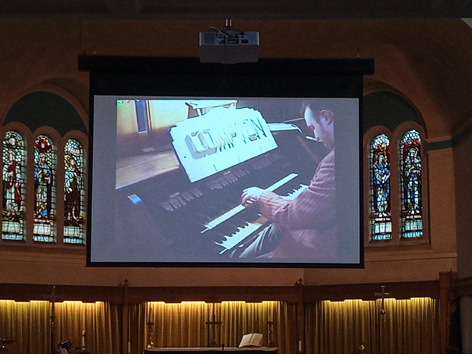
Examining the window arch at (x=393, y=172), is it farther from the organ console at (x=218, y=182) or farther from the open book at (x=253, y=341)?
the organ console at (x=218, y=182)

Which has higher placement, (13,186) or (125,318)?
(13,186)

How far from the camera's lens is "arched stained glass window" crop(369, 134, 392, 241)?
20766mm

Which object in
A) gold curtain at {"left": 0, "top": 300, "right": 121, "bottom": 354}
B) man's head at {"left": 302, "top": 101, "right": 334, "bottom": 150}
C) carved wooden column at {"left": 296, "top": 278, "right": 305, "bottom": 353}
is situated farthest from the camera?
carved wooden column at {"left": 296, "top": 278, "right": 305, "bottom": 353}

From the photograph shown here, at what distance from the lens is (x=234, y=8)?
29.8 ft

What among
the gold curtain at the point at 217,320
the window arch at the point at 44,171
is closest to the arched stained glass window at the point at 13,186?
the window arch at the point at 44,171

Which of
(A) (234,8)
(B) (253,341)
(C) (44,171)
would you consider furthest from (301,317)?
(A) (234,8)

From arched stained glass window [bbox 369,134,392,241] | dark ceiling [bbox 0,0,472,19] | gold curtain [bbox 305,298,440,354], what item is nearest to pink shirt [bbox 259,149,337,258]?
gold curtain [bbox 305,298,440,354]

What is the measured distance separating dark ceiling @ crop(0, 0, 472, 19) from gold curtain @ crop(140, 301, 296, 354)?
Answer: 12.1 meters

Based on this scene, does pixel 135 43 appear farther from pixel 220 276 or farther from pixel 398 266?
pixel 398 266

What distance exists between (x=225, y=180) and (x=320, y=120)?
1.95 metres

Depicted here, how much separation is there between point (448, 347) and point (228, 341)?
504 centimetres

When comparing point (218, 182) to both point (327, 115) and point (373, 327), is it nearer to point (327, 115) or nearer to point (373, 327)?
Result: point (327, 115)

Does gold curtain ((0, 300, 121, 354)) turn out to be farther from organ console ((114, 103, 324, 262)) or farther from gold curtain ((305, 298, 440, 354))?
organ console ((114, 103, 324, 262))

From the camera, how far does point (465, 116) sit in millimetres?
18609
